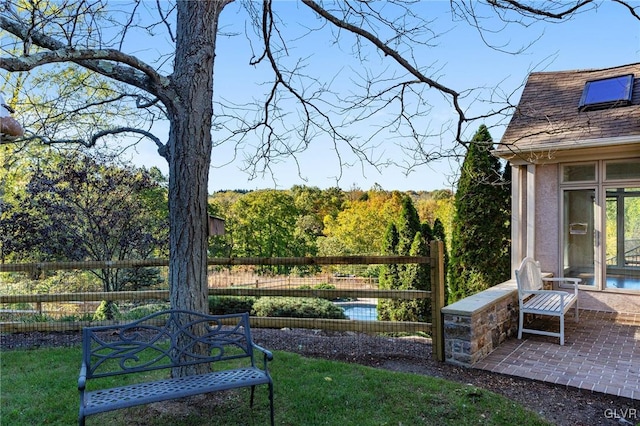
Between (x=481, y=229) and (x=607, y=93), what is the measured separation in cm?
319

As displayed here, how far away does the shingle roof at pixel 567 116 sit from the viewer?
19.3 ft

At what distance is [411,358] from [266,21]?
3.90 meters

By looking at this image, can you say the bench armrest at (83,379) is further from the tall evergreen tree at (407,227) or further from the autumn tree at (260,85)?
the tall evergreen tree at (407,227)

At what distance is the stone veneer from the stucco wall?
216 cm

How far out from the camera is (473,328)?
399cm

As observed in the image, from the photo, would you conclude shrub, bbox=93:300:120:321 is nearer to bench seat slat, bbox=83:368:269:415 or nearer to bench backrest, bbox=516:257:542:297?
bench seat slat, bbox=83:368:269:415

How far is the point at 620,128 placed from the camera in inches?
233

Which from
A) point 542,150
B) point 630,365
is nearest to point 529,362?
point 630,365

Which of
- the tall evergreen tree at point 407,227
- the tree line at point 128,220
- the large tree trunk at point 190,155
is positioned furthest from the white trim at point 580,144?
the tall evergreen tree at point 407,227

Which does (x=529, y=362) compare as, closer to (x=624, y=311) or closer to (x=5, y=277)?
(x=624, y=311)

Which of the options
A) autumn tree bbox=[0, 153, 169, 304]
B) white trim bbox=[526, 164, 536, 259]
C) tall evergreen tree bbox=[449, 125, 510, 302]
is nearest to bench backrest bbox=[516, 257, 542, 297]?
white trim bbox=[526, 164, 536, 259]

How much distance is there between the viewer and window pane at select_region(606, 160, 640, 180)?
589cm

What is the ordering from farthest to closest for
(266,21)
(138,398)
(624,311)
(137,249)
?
(137,249)
(624,311)
(266,21)
(138,398)

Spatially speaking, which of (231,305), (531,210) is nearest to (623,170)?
(531,210)
